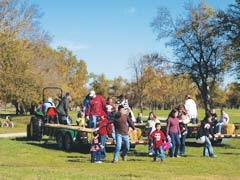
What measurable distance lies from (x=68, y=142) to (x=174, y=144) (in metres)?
4.48

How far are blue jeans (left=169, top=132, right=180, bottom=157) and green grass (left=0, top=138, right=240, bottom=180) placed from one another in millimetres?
501

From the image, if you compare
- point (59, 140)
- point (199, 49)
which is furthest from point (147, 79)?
point (59, 140)

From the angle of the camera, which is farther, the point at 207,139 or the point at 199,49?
the point at 199,49

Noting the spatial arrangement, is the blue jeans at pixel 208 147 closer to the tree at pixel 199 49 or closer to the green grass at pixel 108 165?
the green grass at pixel 108 165

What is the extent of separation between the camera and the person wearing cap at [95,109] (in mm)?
19344

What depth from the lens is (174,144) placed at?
59.9ft

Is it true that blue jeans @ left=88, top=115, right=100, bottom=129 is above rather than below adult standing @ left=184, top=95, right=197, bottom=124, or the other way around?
below

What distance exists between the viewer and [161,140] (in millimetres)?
17531

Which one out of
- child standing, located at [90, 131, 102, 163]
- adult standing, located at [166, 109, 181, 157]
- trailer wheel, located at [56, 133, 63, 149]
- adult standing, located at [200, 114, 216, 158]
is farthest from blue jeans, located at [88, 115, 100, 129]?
adult standing, located at [200, 114, 216, 158]

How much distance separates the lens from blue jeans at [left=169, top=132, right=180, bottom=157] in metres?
18.2

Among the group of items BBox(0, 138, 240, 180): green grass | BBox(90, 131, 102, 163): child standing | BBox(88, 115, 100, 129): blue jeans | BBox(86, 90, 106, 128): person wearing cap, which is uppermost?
BBox(86, 90, 106, 128): person wearing cap

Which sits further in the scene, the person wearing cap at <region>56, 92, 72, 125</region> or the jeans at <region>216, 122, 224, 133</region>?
the jeans at <region>216, 122, 224, 133</region>

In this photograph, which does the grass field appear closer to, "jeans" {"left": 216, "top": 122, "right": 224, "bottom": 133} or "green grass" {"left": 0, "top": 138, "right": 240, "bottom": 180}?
"green grass" {"left": 0, "top": 138, "right": 240, "bottom": 180}

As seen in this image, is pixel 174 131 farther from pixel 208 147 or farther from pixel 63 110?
pixel 63 110
